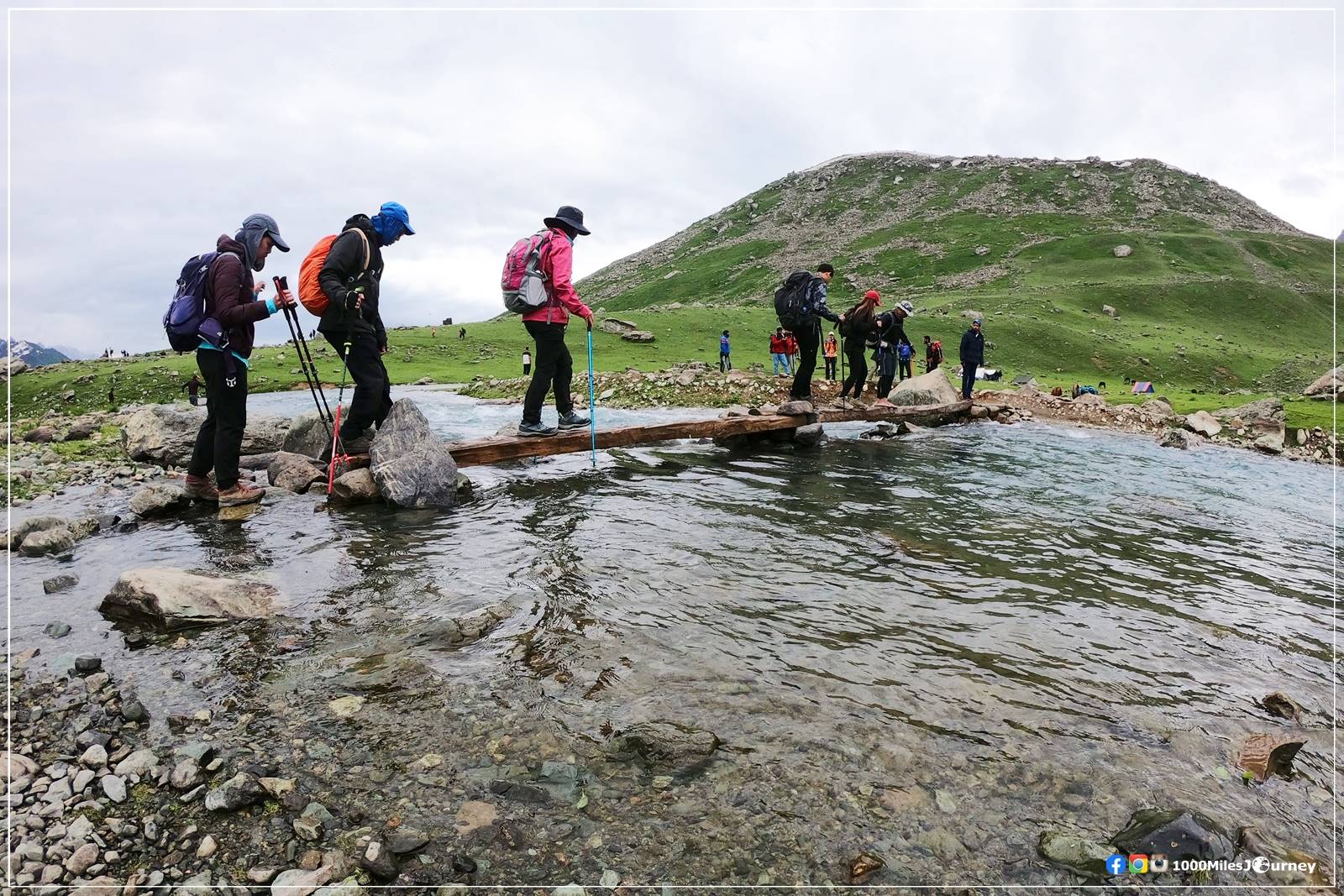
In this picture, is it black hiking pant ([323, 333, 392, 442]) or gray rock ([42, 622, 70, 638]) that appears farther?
black hiking pant ([323, 333, 392, 442])

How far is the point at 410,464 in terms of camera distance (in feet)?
35.7

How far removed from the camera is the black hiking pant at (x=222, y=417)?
951 centimetres

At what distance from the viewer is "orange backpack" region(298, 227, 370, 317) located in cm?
980

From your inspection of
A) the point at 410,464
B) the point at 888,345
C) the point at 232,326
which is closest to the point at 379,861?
the point at 410,464

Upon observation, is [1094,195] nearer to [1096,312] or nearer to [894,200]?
[894,200]

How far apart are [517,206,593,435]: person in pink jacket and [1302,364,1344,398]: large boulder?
3254 centimetres

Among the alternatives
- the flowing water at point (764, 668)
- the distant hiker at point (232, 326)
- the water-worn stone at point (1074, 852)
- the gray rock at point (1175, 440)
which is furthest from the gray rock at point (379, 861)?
the gray rock at point (1175, 440)

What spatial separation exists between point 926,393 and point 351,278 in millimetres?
20473

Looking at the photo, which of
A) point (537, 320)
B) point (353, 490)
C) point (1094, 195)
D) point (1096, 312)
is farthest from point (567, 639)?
point (1094, 195)

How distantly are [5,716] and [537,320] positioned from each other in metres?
9.12

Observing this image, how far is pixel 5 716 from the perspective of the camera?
4.64 m

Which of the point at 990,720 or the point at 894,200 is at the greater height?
the point at 894,200

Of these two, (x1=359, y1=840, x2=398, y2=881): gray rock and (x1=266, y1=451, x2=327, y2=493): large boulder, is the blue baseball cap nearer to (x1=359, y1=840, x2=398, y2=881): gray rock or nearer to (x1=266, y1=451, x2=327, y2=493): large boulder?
(x1=266, y1=451, x2=327, y2=493): large boulder

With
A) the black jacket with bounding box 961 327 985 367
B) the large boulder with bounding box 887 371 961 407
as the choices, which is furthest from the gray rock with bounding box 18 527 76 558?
the black jacket with bounding box 961 327 985 367
